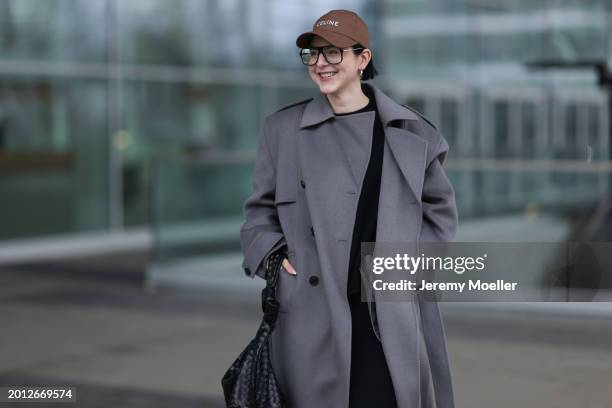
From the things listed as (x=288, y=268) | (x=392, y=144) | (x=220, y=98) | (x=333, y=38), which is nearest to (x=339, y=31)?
(x=333, y=38)

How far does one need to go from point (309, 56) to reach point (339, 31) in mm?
140

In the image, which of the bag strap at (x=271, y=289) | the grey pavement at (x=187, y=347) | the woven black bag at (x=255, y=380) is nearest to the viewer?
the woven black bag at (x=255, y=380)

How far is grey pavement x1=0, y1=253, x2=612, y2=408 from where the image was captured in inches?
263

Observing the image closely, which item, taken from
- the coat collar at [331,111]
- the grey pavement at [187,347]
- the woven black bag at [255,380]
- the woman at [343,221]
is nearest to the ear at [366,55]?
the woman at [343,221]

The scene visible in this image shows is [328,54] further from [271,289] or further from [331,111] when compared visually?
[271,289]

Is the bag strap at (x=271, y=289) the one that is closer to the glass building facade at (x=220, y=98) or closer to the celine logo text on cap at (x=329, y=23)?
the celine logo text on cap at (x=329, y=23)

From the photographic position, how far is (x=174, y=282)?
36.9ft

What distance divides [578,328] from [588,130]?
4519 mm

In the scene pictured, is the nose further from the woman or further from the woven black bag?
the woven black bag

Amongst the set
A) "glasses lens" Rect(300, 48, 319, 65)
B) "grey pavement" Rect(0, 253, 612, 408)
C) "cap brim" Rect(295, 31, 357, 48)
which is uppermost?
"cap brim" Rect(295, 31, 357, 48)

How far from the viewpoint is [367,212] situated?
3836 mm

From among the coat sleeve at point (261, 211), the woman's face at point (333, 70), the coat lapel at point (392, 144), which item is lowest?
the coat sleeve at point (261, 211)

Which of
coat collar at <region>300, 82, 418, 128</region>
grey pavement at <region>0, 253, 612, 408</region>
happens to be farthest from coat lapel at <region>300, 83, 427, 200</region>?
grey pavement at <region>0, 253, 612, 408</region>

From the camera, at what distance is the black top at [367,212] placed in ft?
12.4
